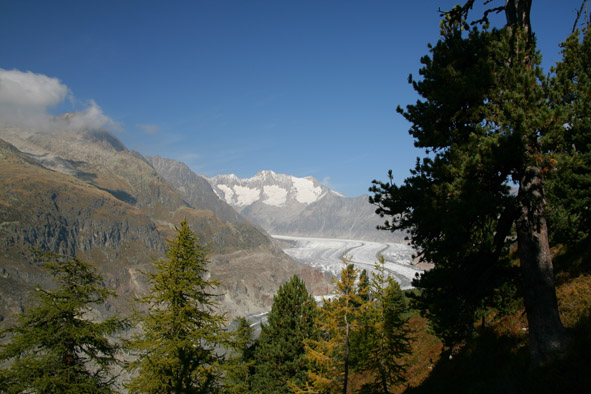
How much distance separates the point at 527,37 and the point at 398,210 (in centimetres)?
613

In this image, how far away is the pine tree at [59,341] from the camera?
12.4 m

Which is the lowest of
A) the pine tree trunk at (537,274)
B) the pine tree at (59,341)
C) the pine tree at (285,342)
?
the pine tree at (285,342)

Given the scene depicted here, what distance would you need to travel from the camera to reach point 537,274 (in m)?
8.80

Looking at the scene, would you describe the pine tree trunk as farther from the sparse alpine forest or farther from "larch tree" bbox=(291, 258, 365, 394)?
"larch tree" bbox=(291, 258, 365, 394)

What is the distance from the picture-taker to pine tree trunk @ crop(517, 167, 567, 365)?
8555 millimetres

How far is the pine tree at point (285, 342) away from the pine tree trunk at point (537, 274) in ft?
54.1

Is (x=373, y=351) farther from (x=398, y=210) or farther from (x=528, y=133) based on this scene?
(x=528, y=133)

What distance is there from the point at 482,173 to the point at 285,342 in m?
19.6

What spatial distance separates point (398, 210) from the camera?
1098 centimetres

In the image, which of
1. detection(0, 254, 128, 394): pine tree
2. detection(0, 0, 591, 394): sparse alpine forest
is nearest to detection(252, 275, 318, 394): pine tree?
detection(0, 0, 591, 394): sparse alpine forest

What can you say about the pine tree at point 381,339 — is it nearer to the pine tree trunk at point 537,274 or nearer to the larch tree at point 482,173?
the larch tree at point 482,173

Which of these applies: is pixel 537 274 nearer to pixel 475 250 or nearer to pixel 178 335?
pixel 475 250

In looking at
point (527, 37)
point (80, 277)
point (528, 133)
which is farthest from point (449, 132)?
point (80, 277)

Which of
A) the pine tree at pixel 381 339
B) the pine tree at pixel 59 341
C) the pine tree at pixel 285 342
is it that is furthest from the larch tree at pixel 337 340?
the pine tree at pixel 59 341
